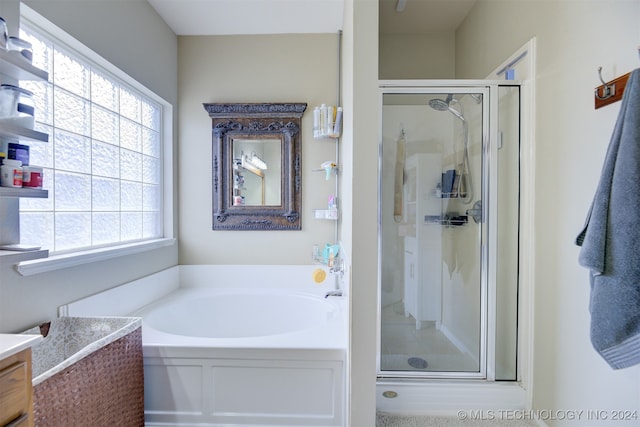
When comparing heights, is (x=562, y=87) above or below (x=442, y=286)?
above

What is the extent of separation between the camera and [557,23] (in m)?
1.35

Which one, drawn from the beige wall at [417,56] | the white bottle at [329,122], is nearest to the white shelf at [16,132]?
the white bottle at [329,122]

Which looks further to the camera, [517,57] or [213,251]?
[213,251]

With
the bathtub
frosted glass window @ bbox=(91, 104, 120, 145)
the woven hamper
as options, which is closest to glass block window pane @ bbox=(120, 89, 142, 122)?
frosted glass window @ bbox=(91, 104, 120, 145)

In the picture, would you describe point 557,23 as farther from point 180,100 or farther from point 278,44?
point 180,100

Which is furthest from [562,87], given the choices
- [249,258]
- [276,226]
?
[249,258]

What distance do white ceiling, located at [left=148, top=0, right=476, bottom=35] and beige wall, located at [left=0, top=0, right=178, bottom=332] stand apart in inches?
7.3

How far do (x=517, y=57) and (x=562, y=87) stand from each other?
1.54 feet

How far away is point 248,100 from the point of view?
8.07 ft

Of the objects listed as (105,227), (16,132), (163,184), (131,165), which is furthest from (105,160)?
(16,132)

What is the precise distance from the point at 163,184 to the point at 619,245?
281 cm

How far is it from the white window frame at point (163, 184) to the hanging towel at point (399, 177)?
187 centimetres

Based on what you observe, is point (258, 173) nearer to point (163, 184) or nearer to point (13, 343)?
point (163, 184)

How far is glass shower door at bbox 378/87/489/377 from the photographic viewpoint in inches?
71.1
